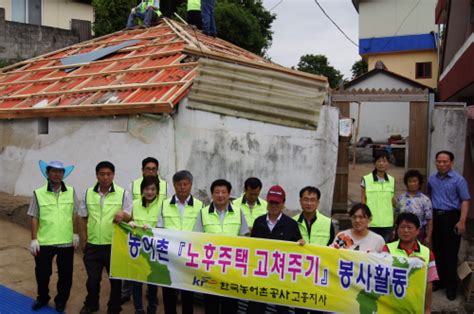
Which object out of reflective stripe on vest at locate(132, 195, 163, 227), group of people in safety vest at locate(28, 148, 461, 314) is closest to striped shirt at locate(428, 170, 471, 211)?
group of people in safety vest at locate(28, 148, 461, 314)

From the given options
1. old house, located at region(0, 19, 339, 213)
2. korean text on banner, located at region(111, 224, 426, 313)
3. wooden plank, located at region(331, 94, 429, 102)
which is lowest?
korean text on banner, located at region(111, 224, 426, 313)

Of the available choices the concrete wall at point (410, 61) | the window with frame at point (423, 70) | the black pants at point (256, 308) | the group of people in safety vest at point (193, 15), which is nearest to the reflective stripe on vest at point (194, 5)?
the group of people in safety vest at point (193, 15)

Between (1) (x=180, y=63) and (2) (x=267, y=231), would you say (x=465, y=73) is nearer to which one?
(1) (x=180, y=63)

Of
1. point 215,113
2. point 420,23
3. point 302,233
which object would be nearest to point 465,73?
point 215,113

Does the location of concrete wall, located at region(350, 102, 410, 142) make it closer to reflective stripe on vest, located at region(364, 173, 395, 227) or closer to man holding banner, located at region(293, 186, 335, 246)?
reflective stripe on vest, located at region(364, 173, 395, 227)

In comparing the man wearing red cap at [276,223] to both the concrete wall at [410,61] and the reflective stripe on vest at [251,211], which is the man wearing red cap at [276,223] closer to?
the reflective stripe on vest at [251,211]

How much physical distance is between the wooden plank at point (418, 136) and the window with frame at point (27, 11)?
681 inches

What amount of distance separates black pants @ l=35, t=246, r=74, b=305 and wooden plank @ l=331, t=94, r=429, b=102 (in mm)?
5149

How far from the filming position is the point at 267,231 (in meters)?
4.70

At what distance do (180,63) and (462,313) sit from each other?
579 cm

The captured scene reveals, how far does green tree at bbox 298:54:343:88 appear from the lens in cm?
3622

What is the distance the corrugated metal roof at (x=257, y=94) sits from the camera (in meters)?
7.57

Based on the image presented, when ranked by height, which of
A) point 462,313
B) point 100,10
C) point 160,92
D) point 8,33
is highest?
Result: point 100,10

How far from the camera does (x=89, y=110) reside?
779 centimetres
